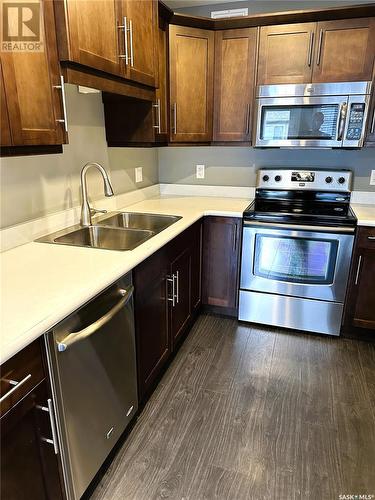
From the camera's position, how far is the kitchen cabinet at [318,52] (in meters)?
2.16

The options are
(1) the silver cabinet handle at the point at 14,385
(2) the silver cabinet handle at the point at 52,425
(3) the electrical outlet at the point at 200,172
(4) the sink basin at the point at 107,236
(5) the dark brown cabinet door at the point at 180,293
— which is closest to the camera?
(1) the silver cabinet handle at the point at 14,385

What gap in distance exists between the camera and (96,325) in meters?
1.22

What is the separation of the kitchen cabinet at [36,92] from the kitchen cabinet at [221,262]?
137 cm

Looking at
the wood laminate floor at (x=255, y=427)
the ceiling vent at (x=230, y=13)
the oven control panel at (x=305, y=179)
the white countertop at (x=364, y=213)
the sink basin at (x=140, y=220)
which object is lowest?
the wood laminate floor at (x=255, y=427)

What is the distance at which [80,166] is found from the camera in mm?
2027

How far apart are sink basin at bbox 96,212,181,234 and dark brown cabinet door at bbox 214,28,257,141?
857mm

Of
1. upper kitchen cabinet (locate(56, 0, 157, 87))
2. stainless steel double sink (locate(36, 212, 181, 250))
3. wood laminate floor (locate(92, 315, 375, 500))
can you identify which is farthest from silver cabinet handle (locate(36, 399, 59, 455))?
upper kitchen cabinet (locate(56, 0, 157, 87))

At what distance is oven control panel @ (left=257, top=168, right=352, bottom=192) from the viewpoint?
101 inches

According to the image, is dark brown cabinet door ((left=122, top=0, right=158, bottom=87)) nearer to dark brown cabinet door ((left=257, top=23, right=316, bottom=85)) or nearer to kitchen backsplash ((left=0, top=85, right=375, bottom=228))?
kitchen backsplash ((left=0, top=85, right=375, bottom=228))

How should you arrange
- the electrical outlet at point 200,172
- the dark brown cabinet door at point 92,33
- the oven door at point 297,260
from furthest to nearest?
the electrical outlet at point 200,172 → the oven door at point 297,260 → the dark brown cabinet door at point 92,33

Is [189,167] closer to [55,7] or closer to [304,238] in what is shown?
[304,238]

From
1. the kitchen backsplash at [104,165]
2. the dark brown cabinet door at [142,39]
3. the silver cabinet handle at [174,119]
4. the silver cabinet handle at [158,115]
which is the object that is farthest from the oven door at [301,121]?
the dark brown cabinet door at [142,39]

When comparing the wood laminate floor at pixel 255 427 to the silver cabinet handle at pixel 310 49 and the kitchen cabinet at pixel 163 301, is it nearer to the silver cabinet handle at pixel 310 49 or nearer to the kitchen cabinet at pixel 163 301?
the kitchen cabinet at pixel 163 301

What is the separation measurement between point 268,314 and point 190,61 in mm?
1917
